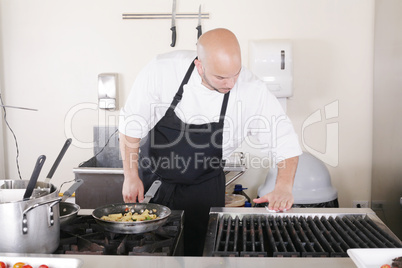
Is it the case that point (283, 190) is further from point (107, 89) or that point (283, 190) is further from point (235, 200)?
point (107, 89)

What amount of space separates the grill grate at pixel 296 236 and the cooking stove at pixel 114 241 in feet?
0.54

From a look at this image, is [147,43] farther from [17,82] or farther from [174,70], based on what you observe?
[174,70]

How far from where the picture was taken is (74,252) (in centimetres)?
120

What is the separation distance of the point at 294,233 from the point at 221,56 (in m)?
0.78

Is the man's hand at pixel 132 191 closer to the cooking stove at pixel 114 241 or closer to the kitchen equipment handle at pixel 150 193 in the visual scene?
the kitchen equipment handle at pixel 150 193

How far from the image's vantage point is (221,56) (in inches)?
67.2

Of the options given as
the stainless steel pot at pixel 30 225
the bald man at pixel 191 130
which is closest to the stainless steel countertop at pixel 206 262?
the stainless steel pot at pixel 30 225

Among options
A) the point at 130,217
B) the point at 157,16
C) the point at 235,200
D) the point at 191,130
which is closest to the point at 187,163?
the point at 191,130

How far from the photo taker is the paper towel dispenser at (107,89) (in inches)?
145

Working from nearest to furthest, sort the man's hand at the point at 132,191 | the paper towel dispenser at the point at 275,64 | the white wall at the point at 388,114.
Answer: the man's hand at the point at 132,191
the white wall at the point at 388,114
the paper towel dispenser at the point at 275,64

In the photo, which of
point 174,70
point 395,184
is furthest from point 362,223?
point 395,184

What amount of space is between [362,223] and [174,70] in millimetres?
1181

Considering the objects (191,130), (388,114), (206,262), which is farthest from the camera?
(388,114)

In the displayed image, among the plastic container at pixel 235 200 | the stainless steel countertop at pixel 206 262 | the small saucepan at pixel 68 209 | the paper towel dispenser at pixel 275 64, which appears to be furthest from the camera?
the paper towel dispenser at pixel 275 64
